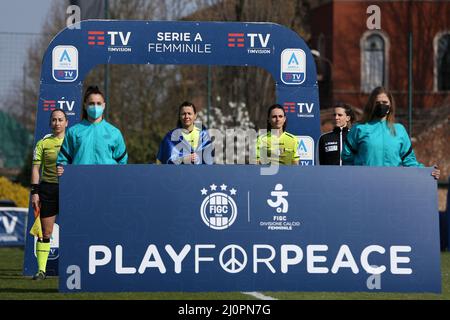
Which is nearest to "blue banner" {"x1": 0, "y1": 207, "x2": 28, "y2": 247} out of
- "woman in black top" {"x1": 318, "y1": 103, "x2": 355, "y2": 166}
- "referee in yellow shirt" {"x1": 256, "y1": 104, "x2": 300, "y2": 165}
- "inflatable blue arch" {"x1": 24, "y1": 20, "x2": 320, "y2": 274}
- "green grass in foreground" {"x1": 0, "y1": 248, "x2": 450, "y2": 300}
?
"inflatable blue arch" {"x1": 24, "y1": 20, "x2": 320, "y2": 274}

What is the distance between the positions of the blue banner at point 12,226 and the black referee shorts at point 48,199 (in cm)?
755

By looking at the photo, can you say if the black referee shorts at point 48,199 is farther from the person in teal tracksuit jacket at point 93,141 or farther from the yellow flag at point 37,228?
the person in teal tracksuit jacket at point 93,141

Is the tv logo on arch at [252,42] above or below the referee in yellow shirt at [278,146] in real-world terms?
above

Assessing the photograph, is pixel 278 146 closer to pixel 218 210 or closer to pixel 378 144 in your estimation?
pixel 378 144

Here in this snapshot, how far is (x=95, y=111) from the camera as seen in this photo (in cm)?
1199

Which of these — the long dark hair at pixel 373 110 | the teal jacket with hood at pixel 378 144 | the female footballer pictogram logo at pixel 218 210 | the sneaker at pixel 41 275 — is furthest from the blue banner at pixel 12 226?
the long dark hair at pixel 373 110

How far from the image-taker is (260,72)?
35.7 metres

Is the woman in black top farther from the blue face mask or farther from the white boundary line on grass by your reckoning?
the white boundary line on grass

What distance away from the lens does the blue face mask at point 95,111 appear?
39.3 ft

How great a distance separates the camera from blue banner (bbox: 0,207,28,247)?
67.4 feet

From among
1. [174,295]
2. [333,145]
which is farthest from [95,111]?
[333,145]

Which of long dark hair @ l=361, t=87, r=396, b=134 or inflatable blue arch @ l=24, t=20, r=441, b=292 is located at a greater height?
long dark hair @ l=361, t=87, r=396, b=134

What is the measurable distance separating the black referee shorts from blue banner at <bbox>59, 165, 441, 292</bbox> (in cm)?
209

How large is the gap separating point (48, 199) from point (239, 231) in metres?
2.90
